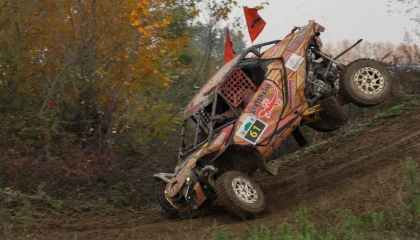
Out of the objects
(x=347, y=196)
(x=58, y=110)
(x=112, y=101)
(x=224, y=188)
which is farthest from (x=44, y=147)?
(x=347, y=196)

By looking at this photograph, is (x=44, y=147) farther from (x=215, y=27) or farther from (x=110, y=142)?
(x=215, y=27)

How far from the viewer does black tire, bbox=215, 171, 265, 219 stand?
814 centimetres

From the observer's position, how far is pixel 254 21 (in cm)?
1278

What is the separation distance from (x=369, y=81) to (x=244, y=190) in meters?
3.19

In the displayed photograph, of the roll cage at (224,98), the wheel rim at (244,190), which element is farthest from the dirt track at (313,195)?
the roll cage at (224,98)

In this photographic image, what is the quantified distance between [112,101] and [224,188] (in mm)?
5884

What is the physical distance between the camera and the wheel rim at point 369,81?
10102mm

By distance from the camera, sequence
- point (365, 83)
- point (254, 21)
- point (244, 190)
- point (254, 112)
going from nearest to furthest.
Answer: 1. point (244, 190)
2. point (254, 112)
3. point (365, 83)
4. point (254, 21)

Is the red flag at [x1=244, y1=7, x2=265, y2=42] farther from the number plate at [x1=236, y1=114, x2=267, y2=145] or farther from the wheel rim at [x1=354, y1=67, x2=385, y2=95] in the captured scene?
the number plate at [x1=236, y1=114, x2=267, y2=145]

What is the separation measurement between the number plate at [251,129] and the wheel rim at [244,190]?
2.22 feet

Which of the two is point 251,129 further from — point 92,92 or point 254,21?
point 92,92

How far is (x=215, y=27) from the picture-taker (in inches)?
629

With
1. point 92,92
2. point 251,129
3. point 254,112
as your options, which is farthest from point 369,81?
point 92,92

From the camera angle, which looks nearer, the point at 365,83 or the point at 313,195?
the point at 313,195
